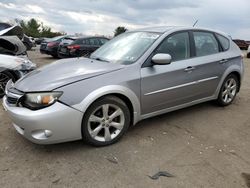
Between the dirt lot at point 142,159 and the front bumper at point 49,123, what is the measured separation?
0.94ft

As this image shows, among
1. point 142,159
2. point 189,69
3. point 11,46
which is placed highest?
point 11,46

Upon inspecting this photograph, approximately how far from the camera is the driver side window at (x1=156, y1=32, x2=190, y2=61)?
443 cm

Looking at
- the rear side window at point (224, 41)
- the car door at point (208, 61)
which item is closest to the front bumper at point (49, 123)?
the car door at point (208, 61)

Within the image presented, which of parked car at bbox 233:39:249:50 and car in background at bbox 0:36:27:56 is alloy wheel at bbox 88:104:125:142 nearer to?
car in background at bbox 0:36:27:56

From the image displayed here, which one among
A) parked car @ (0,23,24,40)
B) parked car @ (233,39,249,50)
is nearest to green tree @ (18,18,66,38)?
parked car @ (233,39,249,50)

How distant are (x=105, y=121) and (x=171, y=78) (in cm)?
129

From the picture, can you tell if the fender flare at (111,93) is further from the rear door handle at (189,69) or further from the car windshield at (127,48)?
the rear door handle at (189,69)

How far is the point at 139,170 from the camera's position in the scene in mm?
3264

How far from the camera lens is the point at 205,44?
514cm

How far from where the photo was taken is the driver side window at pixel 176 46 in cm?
443

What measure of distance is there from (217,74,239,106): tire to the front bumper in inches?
126

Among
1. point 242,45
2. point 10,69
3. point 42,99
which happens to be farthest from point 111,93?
point 242,45

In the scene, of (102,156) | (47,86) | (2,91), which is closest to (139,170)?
(102,156)

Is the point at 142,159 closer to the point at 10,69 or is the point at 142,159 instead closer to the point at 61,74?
the point at 61,74
